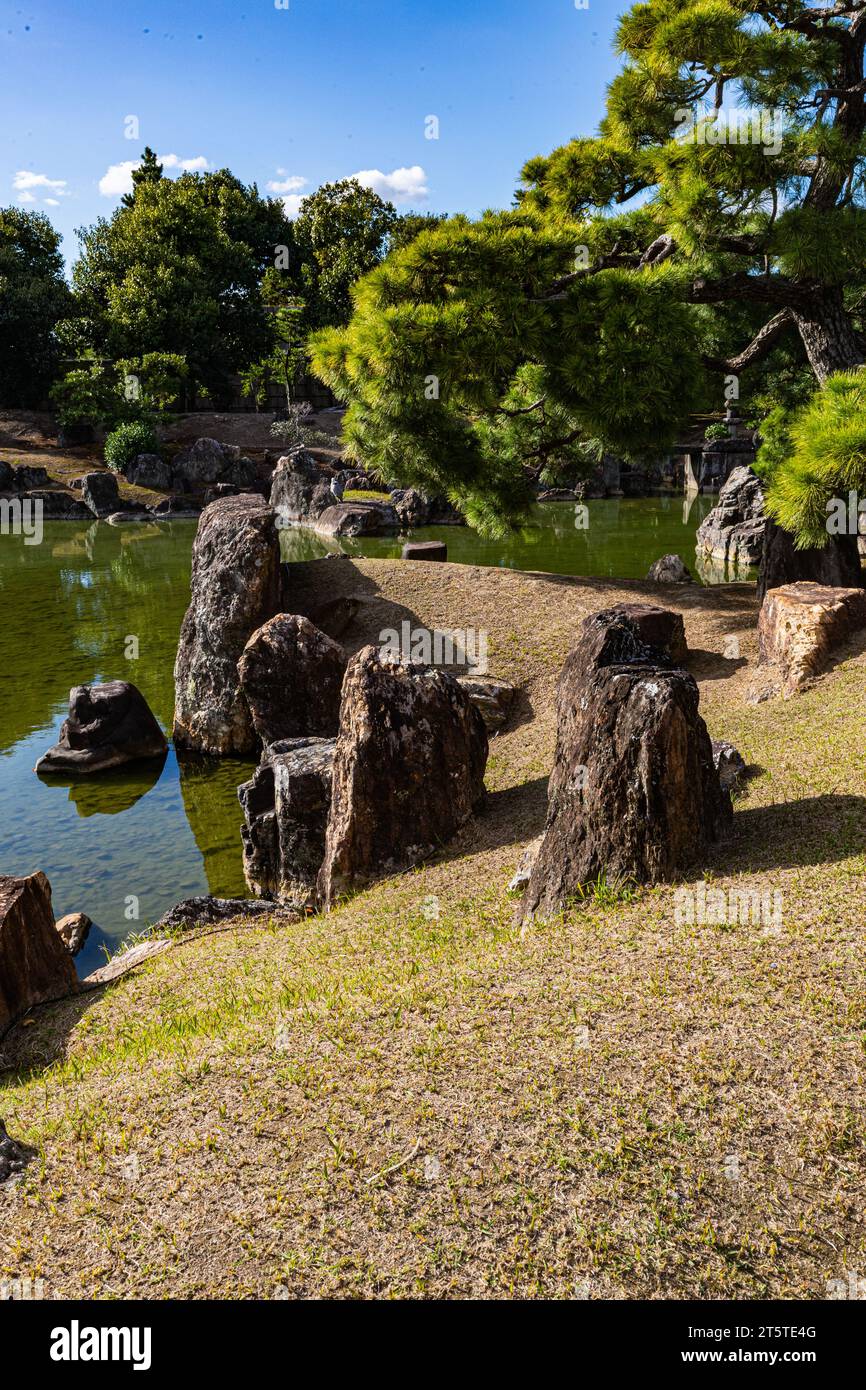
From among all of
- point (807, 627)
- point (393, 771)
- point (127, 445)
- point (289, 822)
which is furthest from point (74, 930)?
point (127, 445)

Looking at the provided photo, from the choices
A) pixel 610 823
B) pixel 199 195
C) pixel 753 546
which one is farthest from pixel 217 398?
pixel 610 823

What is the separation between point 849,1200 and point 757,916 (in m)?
2.40

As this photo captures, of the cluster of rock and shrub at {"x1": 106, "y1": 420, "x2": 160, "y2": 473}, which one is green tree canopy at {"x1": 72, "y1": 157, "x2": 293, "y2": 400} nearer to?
shrub at {"x1": 106, "y1": 420, "x2": 160, "y2": 473}

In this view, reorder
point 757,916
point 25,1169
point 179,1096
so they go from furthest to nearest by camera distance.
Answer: point 757,916, point 179,1096, point 25,1169

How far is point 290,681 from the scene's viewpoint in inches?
551

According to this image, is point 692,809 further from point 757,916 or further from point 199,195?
point 199,195

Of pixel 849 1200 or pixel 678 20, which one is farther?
→ pixel 678 20

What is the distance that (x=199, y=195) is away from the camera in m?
68.1

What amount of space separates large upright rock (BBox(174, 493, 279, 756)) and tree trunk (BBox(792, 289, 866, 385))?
940cm

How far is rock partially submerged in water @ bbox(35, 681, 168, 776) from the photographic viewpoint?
14961 mm

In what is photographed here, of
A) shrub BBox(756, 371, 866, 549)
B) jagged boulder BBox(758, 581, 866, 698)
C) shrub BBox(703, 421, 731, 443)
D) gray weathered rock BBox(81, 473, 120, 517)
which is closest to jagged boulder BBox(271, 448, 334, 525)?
gray weathered rock BBox(81, 473, 120, 517)

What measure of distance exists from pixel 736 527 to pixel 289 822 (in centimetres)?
2291

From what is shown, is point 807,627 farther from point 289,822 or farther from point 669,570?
point 669,570
